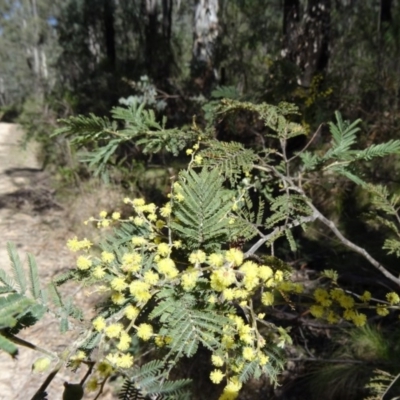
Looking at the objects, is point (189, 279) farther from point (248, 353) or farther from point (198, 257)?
point (248, 353)

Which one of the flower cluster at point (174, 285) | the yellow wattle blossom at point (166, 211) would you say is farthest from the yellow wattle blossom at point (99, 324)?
the yellow wattle blossom at point (166, 211)

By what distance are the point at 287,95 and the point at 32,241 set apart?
11.5 ft

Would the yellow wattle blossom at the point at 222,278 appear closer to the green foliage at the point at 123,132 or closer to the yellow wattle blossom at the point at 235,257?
the yellow wattle blossom at the point at 235,257

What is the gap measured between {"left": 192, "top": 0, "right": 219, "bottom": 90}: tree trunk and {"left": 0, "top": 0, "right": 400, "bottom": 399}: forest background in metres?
0.01

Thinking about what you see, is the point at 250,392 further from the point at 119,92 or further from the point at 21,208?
the point at 119,92

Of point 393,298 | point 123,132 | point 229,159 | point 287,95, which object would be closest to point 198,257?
point 229,159

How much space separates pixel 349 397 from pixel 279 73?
208 centimetres

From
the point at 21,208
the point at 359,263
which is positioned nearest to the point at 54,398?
the point at 359,263

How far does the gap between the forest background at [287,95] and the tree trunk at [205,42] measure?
0.01 metres

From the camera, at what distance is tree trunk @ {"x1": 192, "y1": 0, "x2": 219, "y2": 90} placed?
5.11 meters

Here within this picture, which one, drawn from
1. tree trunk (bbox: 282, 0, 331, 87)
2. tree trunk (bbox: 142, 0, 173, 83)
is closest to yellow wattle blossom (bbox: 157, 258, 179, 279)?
tree trunk (bbox: 282, 0, 331, 87)

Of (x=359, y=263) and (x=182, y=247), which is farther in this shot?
(x=359, y=263)

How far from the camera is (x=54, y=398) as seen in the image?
9.00ft

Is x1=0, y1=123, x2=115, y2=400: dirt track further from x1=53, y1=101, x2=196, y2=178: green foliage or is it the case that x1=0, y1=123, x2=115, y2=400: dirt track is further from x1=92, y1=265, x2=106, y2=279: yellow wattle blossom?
x1=92, y1=265, x2=106, y2=279: yellow wattle blossom
